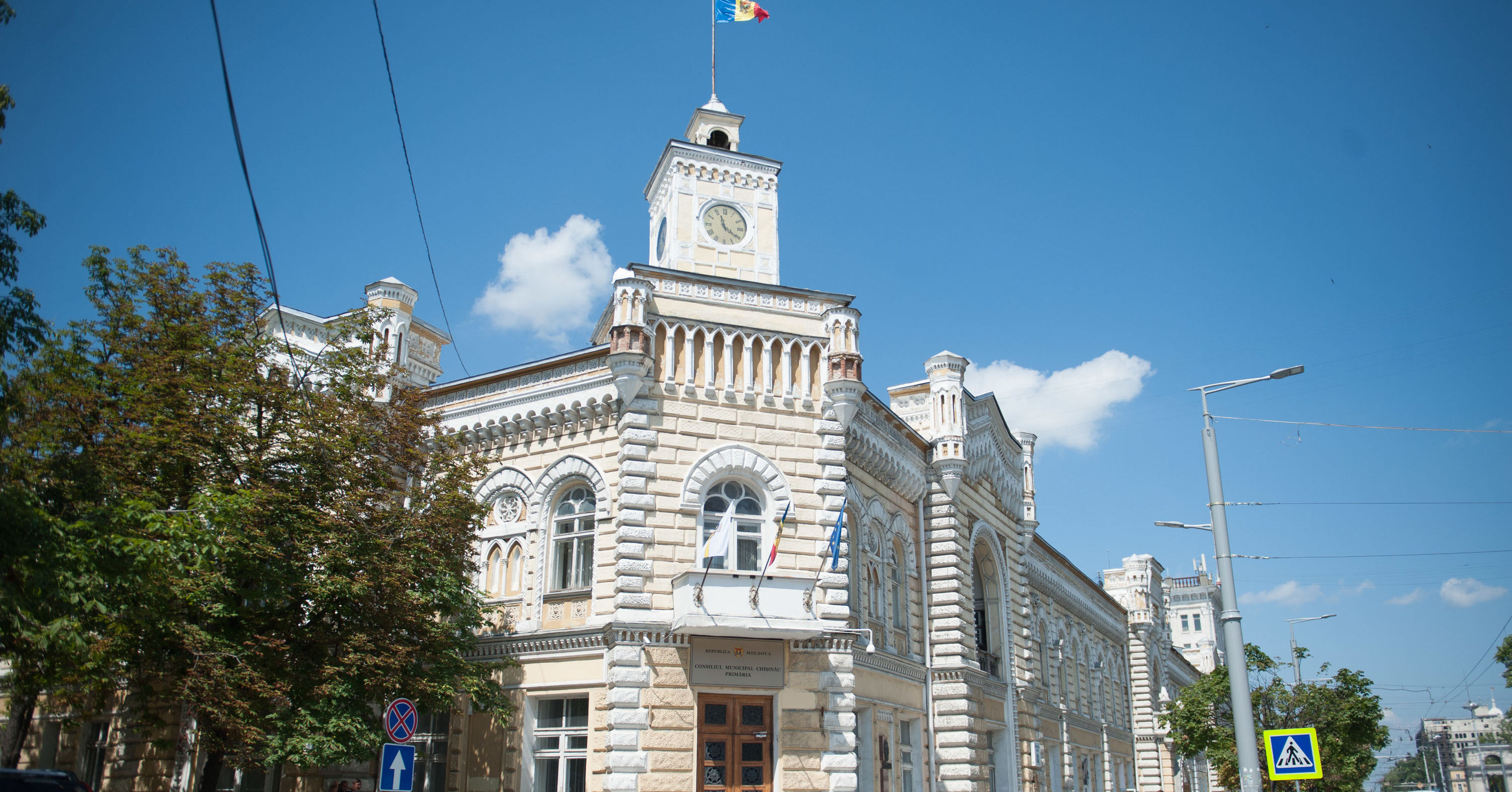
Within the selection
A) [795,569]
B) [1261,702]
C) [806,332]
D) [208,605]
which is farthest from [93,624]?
[1261,702]

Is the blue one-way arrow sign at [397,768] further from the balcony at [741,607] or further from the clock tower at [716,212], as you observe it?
the clock tower at [716,212]

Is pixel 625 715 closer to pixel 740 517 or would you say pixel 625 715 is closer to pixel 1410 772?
pixel 740 517

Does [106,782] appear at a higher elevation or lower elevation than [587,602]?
lower

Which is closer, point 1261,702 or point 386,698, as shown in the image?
point 386,698

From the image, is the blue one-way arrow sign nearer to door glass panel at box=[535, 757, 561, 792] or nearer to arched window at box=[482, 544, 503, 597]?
door glass panel at box=[535, 757, 561, 792]

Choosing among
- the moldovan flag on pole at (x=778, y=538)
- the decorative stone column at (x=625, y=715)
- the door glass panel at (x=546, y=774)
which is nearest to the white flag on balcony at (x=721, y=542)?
the moldovan flag on pole at (x=778, y=538)

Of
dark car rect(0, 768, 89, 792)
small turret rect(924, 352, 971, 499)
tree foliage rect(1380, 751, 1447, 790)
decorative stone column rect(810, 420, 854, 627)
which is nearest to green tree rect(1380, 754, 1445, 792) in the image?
tree foliage rect(1380, 751, 1447, 790)

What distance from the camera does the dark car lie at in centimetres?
1216

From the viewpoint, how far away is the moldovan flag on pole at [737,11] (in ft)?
95.5

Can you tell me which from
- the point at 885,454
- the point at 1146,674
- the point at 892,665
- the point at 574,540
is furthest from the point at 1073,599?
the point at 574,540

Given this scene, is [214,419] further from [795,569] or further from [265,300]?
[795,569]

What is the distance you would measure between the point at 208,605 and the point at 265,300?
7092 millimetres

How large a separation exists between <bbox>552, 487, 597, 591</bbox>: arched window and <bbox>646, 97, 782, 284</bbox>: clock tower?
6.48 meters

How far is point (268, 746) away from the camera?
20016mm
